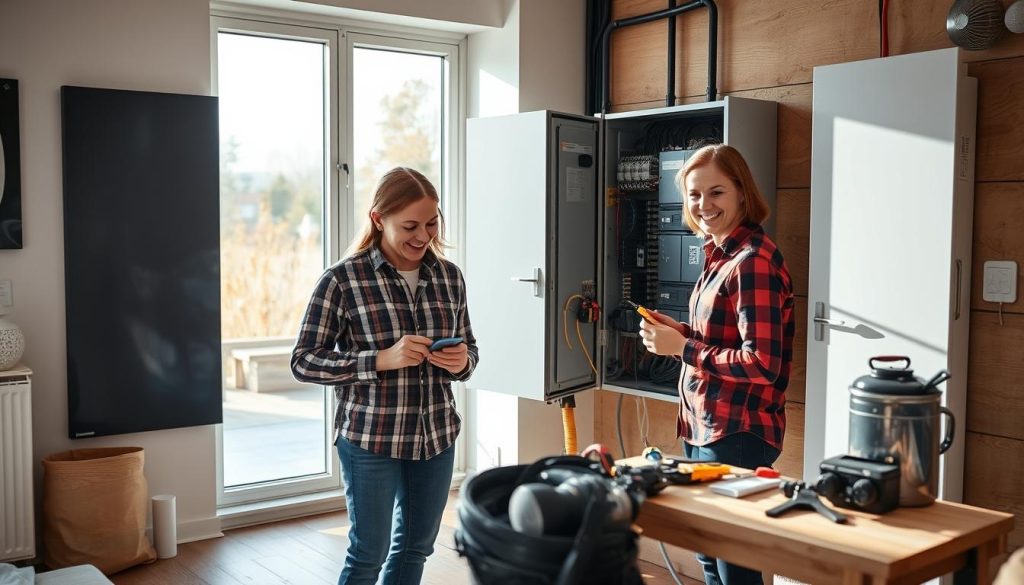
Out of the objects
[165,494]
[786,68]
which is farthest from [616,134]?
[165,494]

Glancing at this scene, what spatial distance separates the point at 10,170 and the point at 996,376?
3.63 meters

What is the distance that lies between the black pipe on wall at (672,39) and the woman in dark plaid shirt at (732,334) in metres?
A: 1.65

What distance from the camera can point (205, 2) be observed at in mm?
4262

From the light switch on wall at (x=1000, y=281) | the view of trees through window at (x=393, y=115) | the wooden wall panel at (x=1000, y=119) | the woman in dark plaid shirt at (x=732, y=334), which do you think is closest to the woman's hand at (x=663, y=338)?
the woman in dark plaid shirt at (x=732, y=334)

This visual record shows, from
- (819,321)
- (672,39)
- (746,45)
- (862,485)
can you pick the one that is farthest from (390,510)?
(672,39)

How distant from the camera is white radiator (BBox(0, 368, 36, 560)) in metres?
3.77

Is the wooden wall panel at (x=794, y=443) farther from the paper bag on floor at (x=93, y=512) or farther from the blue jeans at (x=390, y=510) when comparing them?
the paper bag on floor at (x=93, y=512)

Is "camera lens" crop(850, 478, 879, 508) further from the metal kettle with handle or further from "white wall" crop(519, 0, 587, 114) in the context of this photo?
"white wall" crop(519, 0, 587, 114)

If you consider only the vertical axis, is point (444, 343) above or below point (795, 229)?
below

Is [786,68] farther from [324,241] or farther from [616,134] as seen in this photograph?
[324,241]

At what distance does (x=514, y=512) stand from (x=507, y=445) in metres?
3.30

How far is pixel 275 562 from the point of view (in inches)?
163

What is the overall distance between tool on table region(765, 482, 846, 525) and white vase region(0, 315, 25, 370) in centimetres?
293

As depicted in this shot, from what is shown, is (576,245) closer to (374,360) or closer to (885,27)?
(885,27)
